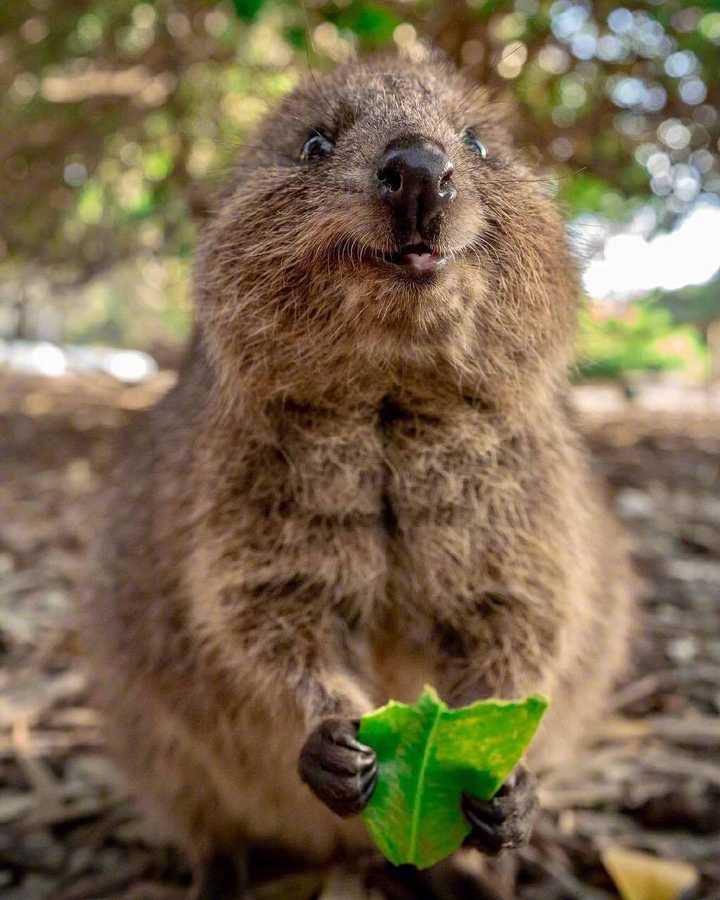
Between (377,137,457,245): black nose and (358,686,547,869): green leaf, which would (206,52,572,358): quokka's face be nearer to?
(377,137,457,245): black nose

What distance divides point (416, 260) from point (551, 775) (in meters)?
2.19

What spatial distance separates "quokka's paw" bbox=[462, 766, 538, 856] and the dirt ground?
0.79 m

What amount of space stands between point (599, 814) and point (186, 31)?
18.8 feet

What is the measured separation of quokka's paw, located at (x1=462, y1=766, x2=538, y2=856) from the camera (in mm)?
2045

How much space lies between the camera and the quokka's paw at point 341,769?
2000 millimetres

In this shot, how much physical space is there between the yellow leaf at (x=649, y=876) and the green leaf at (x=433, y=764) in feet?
2.73

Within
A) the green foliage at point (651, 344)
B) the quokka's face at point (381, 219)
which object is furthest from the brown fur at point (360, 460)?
the green foliage at point (651, 344)

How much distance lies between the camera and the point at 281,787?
103 inches

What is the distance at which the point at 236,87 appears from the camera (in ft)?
24.0

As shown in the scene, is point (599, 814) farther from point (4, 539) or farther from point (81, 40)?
point (81, 40)

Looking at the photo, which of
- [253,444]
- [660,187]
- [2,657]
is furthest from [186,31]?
[253,444]

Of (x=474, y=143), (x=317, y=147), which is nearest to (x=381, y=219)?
(x=317, y=147)

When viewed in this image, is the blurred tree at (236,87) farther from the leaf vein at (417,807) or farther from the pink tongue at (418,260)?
the leaf vein at (417,807)

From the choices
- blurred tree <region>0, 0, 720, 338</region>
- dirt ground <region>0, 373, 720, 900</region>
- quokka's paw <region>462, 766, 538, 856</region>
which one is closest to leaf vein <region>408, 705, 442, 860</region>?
quokka's paw <region>462, 766, 538, 856</region>
